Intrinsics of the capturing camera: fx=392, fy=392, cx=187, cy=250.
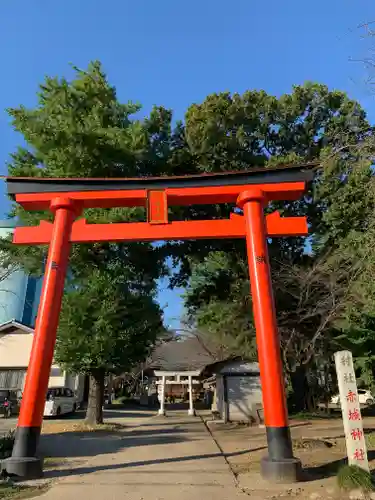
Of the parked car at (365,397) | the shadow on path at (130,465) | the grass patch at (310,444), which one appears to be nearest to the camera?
the shadow on path at (130,465)

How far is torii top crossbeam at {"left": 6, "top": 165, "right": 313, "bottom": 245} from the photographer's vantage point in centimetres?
905

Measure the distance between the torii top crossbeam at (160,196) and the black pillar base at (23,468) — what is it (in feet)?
14.7

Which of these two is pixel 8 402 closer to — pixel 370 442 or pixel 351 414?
pixel 370 442

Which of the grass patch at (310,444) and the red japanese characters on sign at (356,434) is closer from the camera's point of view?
the red japanese characters on sign at (356,434)

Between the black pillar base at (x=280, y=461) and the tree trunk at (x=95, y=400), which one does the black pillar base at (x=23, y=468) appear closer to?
the black pillar base at (x=280, y=461)

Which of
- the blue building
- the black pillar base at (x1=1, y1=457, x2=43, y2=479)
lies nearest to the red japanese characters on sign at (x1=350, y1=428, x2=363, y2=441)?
the black pillar base at (x1=1, y1=457, x2=43, y2=479)

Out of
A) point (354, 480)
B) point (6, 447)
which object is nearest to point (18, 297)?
point (6, 447)

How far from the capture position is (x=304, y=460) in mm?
8586

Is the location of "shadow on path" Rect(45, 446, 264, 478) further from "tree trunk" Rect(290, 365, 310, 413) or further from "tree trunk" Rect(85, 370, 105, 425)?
"tree trunk" Rect(290, 365, 310, 413)

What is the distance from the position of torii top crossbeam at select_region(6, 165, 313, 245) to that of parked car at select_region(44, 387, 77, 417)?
13.7 meters

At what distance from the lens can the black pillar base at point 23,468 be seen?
6747 millimetres

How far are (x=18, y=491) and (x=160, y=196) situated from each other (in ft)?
20.5

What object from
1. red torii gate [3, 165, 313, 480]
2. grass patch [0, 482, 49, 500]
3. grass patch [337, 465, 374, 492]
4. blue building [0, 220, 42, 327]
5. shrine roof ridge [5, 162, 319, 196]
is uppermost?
blue building [0, 220, 42, 327]

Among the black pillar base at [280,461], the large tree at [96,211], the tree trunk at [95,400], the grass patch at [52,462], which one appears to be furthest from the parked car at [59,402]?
the black pillar base at [280,461]
